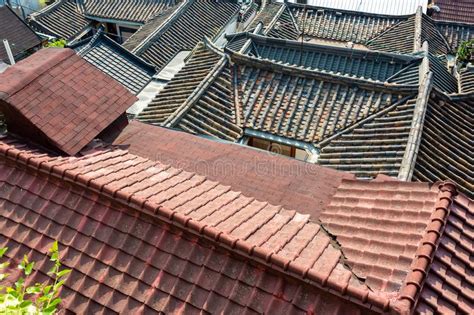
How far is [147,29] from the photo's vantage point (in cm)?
2781

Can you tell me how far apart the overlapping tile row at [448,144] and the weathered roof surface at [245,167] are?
4.08 metres

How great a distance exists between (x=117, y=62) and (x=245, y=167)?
39.8 ft

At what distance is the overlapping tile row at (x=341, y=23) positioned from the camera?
25.5 m

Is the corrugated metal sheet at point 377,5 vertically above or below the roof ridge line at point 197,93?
above

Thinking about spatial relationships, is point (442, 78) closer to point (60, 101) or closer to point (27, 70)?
point (60, 101)

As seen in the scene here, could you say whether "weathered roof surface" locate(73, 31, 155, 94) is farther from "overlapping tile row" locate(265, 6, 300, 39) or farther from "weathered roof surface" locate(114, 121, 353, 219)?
"weathered roof surface" locate(114, 121, 353, 219)

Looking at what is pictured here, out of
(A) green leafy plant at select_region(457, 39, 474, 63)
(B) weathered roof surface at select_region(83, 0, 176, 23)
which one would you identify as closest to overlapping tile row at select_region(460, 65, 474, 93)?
(A) green leafy plant at select_region(457, 39, 474, 63)

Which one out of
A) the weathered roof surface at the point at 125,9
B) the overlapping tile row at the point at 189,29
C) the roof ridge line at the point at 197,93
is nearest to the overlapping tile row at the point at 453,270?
the roof ridge line at the point at 197,93

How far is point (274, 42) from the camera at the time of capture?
19312 mm

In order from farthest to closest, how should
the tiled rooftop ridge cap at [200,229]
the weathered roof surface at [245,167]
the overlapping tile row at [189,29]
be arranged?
1. the overlapping tile row at [189,29]
2. the weathered roof surface at [245,167]
3. the tiled rooftop ridge cap at [200,229]

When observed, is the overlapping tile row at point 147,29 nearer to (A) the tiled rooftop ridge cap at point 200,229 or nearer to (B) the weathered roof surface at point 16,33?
(B) the weathered roof surface at point 16,33

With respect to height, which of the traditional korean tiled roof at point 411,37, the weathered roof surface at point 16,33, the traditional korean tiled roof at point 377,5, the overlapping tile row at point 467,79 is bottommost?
the weathered roof surface at point 16,33

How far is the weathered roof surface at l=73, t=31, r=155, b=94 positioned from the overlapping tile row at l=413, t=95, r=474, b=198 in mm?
11498

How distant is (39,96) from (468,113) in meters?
13.4
